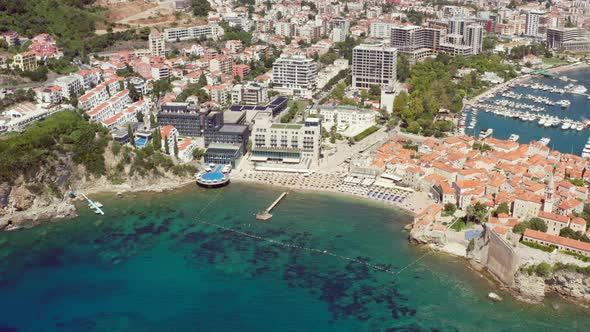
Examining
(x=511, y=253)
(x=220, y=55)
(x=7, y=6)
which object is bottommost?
(x=511, y=253)

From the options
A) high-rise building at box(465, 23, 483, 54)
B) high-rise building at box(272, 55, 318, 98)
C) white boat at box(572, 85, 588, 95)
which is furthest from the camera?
high-rise building at box(465, 23, 483, 54)

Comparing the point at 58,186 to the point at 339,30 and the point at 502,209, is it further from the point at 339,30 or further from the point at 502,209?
the point at 339,30

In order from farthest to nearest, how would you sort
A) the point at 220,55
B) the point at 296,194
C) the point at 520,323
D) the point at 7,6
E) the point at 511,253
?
1. the point at 220,55
2. the point at 7,6
3. the point at 296,194
4. the point at 511,253
5. the point at 520,323

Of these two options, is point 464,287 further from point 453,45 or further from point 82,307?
point 453,45

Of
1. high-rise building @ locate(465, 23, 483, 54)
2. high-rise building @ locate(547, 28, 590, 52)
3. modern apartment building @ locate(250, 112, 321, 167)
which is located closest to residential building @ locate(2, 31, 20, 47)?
modern apartment building @ locate(250, 112, 321, 167)

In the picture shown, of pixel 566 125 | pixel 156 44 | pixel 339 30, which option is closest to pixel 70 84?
pixel 156 44

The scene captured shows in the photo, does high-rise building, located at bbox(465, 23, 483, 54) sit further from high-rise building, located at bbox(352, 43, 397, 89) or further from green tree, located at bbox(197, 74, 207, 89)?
green tree, located at bbox(197, 74, 207, 89)

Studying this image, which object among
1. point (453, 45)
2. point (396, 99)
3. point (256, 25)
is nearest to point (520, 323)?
point (396, 99)
